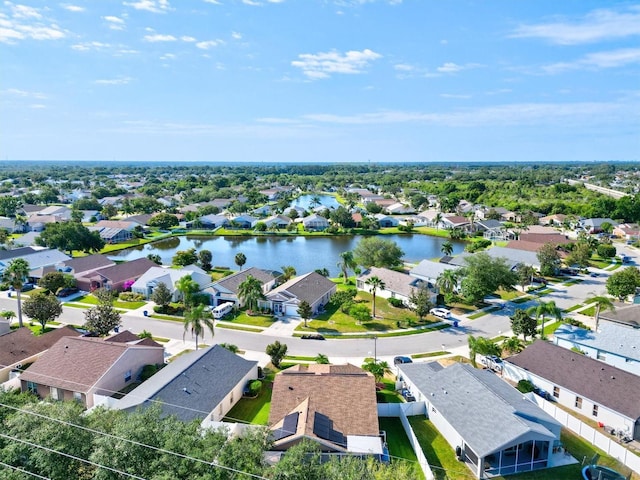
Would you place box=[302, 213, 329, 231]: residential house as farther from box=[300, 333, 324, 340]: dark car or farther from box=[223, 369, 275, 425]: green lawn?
box=[223, 369, 275, 425]: green lawn

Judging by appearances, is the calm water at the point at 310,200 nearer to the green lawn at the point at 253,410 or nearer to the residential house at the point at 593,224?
the residential house at the point at 593,224

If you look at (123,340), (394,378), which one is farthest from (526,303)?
(123,340)

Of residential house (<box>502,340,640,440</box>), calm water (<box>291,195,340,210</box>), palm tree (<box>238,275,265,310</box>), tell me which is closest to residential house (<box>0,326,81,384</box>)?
palm tree (<box>238,275,265,310</box>)

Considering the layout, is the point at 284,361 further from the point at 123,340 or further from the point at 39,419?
the point at 39,419

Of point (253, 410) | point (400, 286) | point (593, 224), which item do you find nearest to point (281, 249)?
point (400, 286)

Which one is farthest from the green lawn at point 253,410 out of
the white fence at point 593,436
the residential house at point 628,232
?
the residential house at point 628,232

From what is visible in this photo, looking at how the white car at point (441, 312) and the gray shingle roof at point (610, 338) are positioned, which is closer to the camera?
the gray shingle roof at point (610, 338)

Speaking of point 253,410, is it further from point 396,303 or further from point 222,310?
point 396,303
